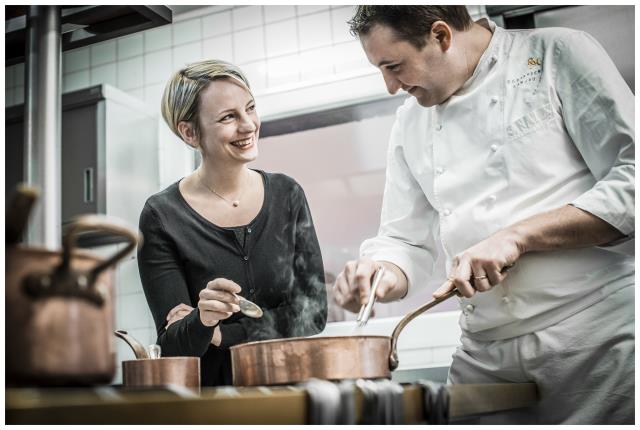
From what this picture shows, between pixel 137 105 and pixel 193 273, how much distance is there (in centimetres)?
180

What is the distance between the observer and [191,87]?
2.16m

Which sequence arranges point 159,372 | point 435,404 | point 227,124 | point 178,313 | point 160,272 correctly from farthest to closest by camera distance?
point 227,124
point 160,272
point 178,313
point 159,372
point 435,404

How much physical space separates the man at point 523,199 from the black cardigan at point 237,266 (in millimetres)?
312

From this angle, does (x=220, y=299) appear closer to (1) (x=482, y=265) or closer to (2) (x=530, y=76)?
(1) (x=482, y=265)

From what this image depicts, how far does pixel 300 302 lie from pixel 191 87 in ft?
2.46

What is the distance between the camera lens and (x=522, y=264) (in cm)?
163

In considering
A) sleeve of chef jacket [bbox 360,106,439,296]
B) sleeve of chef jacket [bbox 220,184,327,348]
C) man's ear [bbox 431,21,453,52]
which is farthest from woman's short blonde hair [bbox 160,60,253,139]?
man's ear [bbox 431,21,453,52]

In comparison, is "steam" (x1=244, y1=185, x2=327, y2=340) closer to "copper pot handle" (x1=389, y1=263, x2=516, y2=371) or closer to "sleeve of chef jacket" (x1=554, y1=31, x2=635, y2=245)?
"copper pot handle" (x1=389, y1=263, x2=516, y2=371)

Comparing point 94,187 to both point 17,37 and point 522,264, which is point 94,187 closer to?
point 17,37

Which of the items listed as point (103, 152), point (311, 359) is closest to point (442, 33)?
point (311, 359)

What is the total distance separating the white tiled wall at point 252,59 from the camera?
323 centimetres

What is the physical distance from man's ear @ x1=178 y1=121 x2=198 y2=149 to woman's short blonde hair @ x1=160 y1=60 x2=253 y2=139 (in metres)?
0.01

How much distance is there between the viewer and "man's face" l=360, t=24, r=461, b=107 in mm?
1750

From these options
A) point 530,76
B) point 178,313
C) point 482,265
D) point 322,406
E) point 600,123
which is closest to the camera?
point 322,406
